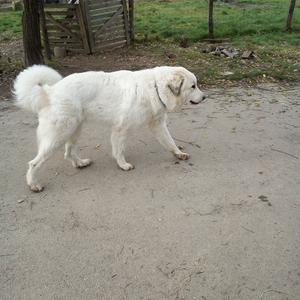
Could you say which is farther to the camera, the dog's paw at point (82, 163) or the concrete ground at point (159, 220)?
the dog's paw at point (82, 163)

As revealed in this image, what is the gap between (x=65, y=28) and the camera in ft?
32.1

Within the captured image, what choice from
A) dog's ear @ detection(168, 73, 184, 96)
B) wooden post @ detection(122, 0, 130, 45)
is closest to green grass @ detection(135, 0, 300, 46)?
wooden post @ detection(122, 0, 130, 45)

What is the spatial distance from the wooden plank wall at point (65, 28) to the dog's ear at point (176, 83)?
6.55 meters

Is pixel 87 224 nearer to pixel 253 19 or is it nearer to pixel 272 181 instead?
pixel 272 181

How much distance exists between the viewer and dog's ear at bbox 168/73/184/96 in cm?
396

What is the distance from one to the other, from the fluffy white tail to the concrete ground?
0.93 m

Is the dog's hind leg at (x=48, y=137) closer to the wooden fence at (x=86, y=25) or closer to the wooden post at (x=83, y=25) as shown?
the wooden fence at (x=86, y=25)

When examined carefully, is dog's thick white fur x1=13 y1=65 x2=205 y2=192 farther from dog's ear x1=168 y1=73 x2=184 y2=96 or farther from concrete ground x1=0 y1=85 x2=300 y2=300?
concrete ground x1=0 y1=85 x2=300 y2=300

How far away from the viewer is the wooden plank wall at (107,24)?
9828 millimetres

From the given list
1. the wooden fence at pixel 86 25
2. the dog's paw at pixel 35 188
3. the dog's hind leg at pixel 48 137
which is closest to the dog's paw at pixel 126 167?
the dog's hind leg at pixel 48 137

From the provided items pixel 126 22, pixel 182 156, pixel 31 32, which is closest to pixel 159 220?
pixel 182 156

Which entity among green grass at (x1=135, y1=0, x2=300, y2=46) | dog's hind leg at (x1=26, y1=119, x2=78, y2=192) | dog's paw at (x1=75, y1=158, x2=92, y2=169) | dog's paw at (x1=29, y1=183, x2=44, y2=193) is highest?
dog's hind leg at (x1=26, y1=119, x2=78, y2=192)

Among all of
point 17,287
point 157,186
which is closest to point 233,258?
point 157,186

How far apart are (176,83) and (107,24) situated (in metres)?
6.93
